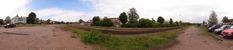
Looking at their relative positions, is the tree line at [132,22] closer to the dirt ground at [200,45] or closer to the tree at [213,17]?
the tree at [213,17]

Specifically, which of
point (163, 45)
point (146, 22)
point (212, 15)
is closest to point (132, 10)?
point (212, 15)

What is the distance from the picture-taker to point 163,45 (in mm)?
23266

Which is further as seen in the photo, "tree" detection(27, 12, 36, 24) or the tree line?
"tree" detection(27, 12, 36, 24)

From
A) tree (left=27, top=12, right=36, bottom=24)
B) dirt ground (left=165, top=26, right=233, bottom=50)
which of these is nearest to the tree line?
tree (left=27, top=12, right=36, bottom=24)

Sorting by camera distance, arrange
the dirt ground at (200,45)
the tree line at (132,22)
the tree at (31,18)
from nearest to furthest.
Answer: the dirt ground at (200,45), the tree line at (132,22), the tree at (31,18)

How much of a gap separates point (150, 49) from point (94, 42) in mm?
3459

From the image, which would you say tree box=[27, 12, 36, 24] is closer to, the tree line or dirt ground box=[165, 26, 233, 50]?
the tree line

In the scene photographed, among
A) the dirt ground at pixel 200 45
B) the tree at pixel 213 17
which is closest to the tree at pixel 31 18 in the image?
the tree at pixel 213 17

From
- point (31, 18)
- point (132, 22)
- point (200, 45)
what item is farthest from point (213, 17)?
point (200, 45)

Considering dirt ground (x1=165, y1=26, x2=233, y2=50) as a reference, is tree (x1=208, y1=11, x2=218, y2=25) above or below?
above

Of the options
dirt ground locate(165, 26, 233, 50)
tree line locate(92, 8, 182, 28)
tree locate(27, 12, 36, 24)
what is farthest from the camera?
tree locate(27, 12, 36, 24)

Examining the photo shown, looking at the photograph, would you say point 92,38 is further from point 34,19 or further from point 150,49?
point 34,19

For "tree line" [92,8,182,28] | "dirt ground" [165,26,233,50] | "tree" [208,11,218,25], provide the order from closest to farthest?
1. "dirt ground" [165,26,233,50]
2. "tree line" [92,8,182,28]
3. "tree" [208,11,218,25]

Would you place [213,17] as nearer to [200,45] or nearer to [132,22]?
[132,22]
